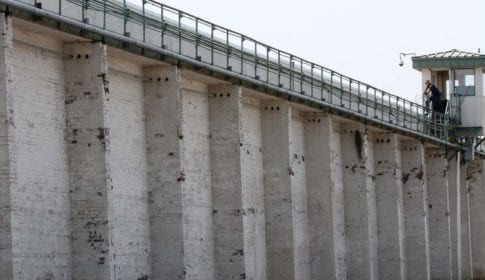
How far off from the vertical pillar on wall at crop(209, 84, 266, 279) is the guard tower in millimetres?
21913

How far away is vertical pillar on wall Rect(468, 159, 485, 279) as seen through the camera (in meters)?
59.1

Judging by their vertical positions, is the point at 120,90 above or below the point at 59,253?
above

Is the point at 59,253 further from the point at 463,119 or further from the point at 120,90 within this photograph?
the point at 463,119

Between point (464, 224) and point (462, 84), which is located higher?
point (462, 84)

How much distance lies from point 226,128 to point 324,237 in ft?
25.4

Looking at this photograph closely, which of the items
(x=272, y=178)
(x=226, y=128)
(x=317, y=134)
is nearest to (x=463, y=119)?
(x=317, y=134)

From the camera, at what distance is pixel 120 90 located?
29.6m

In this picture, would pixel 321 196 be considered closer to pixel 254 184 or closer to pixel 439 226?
pixel 254 184

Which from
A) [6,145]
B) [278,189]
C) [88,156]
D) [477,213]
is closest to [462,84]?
[477,213]

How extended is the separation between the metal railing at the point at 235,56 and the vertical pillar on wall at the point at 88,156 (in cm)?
90

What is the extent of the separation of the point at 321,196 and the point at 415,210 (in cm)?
1046

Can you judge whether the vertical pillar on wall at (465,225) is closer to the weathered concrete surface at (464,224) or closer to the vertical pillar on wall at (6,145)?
the weathered concrete surface at (464,224)

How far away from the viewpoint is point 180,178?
99.8 feet

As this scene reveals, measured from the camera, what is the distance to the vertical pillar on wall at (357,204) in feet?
145
